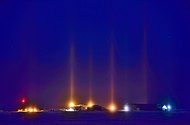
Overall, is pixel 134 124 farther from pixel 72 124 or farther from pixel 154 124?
pixel 72 124

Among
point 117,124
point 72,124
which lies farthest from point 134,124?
point 72,124

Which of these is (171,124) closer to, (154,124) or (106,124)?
(154,124)

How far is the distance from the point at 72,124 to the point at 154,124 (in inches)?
669

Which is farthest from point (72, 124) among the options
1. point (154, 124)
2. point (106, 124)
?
point (154, 124)

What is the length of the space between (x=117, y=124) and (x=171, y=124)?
35.4 feet

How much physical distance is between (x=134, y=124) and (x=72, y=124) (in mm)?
12983

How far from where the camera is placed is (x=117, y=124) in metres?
126

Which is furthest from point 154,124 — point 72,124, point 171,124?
point 72,124

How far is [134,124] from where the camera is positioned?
12500 cm

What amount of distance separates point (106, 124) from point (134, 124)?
557 centimetres

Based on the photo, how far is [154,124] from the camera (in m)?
124

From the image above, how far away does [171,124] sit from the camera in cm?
12312

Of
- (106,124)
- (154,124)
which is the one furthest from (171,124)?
(106,124)

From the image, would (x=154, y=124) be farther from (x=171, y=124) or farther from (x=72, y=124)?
(x=72, y=124)
